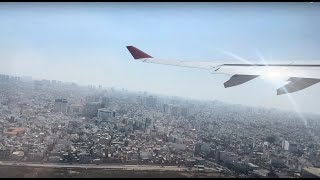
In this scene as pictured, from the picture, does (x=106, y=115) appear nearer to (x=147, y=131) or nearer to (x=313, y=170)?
(x=147, y=131)

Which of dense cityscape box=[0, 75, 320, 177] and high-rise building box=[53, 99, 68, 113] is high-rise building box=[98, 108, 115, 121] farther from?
high-rise building box=[53, 99, 68, 113]

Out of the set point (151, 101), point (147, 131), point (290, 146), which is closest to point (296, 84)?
point (290, 146)

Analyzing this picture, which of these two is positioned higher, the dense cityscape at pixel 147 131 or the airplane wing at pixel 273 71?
the airplane wing at pixel 273 71

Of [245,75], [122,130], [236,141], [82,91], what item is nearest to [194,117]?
[236,141]

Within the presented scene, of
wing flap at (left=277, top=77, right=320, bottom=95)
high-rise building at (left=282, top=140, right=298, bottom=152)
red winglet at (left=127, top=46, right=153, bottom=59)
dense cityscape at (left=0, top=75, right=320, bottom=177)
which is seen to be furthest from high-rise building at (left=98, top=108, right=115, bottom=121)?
wing flap at (left=277, top=77, right=320, bottom=95)

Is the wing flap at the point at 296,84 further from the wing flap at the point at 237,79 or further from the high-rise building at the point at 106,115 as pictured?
the high-rise building at the point at 106,115

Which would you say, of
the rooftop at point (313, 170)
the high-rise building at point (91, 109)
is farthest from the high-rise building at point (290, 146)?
the high-rise building at point (91, 109)

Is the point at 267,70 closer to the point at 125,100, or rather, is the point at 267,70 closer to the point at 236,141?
the point at 236,141
